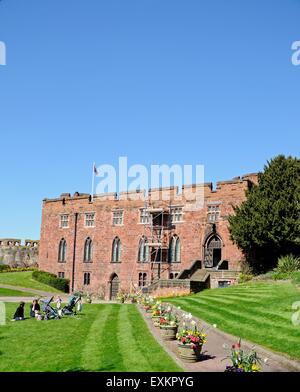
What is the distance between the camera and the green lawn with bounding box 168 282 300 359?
14.2m

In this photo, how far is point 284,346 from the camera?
1330 centimetres

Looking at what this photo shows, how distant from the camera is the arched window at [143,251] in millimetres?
→ 43634

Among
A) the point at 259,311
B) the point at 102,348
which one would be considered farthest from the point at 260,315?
the point at 102,348

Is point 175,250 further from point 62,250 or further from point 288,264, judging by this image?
point 62,250

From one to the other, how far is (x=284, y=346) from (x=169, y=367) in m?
3.81

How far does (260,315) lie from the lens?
Answer: 18.3 metres

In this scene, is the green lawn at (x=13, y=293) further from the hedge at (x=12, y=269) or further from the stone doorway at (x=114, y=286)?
the hedge at (x=12, y=269)

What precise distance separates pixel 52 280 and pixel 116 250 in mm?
7094

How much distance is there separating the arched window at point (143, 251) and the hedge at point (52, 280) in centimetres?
887

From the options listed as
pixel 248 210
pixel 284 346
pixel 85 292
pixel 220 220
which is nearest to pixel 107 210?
pixel 85 292

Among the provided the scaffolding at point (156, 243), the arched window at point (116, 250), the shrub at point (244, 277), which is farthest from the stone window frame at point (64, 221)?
the shrub at point (244, 277)

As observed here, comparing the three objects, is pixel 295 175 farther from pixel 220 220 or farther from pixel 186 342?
pixel 186 342

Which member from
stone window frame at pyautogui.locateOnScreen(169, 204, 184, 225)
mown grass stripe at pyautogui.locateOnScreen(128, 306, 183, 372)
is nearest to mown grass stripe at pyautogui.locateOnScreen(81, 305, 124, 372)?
mown grass stripe at pyautogui.locateOnScreen(128, 306, 183, 372)

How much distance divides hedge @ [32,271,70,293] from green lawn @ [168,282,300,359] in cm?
→ 2349
